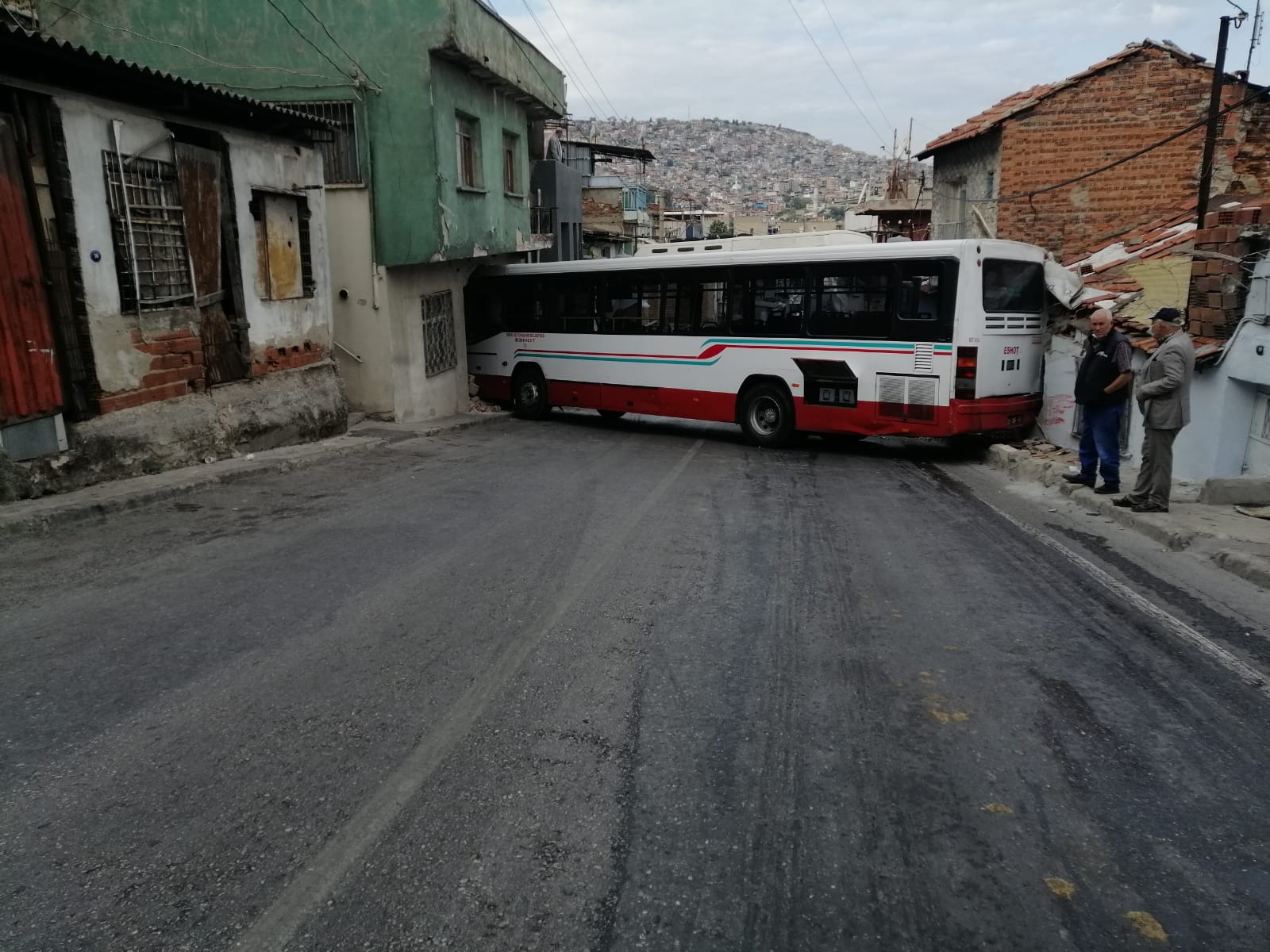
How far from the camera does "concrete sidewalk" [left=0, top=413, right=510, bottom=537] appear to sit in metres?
7.33

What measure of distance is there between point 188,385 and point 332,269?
577 centimetres

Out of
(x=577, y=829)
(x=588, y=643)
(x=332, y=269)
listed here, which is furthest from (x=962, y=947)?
(x=332, y=269)

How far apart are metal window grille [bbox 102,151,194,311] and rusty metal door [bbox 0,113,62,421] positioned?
112cm

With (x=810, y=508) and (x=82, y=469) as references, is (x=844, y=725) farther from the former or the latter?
(x=82, y=469)

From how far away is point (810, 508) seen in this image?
8680 mm

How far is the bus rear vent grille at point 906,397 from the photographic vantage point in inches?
456

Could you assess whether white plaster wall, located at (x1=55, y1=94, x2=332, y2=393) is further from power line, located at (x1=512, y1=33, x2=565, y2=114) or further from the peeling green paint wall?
power line, located at (x1=512, y1=33, x2=565, y2=114)

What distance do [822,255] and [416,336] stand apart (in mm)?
7791

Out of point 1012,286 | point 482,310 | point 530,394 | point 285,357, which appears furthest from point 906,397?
point 482,310

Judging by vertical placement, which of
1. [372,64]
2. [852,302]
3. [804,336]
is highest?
[372,64]

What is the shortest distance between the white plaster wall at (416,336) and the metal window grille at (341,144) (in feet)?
5.60

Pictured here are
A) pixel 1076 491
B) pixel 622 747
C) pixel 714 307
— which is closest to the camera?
pixel 622 747

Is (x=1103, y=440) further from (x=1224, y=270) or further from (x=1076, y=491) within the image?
(x=1224, y=270)

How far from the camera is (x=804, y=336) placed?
12805mm
